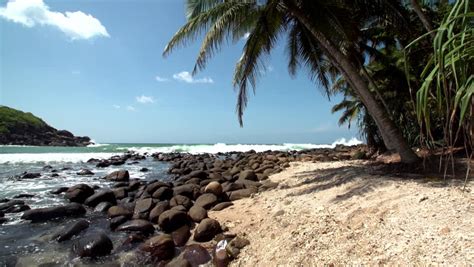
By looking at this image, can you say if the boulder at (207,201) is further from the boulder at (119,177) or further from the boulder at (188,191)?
the boulder at (119,177)

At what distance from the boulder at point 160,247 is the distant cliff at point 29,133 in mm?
57144

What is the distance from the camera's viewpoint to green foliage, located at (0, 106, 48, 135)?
5422cm

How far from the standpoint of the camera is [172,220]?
5.76 m

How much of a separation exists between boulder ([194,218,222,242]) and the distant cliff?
57280 millimetres

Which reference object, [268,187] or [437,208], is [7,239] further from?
[437,208]

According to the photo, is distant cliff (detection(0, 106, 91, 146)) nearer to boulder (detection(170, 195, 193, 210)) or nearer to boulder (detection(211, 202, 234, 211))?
boulder (detection(170, 195, 193, 210))

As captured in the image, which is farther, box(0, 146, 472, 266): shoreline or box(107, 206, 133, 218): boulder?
box(107, 206, 133, 218): boulder

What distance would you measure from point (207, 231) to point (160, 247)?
30.7 inches

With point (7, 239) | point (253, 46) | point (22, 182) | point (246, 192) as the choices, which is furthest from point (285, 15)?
point (22, 182)

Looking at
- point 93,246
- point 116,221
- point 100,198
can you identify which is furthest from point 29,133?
point 93,246

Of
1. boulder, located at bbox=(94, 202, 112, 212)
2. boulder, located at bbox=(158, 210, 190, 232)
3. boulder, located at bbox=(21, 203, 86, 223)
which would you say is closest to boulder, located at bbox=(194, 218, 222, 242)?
boulder, located at bbox=(158, 210, 190, 232)

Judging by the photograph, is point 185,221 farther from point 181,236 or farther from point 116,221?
point 116,221

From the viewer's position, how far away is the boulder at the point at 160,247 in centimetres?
457

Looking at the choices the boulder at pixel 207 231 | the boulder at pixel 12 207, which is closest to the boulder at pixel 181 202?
the boulder at pixel 207 231
